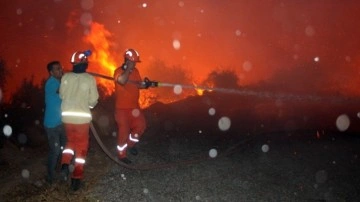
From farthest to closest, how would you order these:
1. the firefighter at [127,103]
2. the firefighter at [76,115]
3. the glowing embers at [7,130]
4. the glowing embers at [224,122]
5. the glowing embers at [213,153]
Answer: the glowing embers at [224,122], the glowing embers at [7,130], the glowing embers at [213,153], the firefighter at [127,103], the firefighter at [76,115]

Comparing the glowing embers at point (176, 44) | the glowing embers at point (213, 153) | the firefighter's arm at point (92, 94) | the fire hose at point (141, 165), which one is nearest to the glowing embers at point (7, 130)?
the fire hose at point (141, 165)

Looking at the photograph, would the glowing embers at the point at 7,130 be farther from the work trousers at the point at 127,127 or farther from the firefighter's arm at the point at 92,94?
the firefighter's arm at the point at 92,94

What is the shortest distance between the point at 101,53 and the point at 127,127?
23262 mm

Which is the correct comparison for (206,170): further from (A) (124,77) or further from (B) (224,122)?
(B) (224,122)

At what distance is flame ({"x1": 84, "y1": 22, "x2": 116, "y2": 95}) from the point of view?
28.2 meters

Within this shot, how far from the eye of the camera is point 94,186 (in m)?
5.90

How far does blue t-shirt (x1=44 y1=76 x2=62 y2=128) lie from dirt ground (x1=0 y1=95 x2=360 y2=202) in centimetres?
117

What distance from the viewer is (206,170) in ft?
22.7

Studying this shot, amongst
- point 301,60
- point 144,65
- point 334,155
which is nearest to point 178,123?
point 334,155

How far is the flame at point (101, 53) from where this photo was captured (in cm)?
2819

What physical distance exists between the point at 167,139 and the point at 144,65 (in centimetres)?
2358

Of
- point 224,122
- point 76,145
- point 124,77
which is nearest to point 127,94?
point 124,77

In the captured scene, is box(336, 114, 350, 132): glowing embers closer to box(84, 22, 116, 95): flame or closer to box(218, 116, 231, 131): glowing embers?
box(218, 116, 231, 131): glowing embers

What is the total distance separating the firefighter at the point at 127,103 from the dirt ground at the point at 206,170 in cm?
60
